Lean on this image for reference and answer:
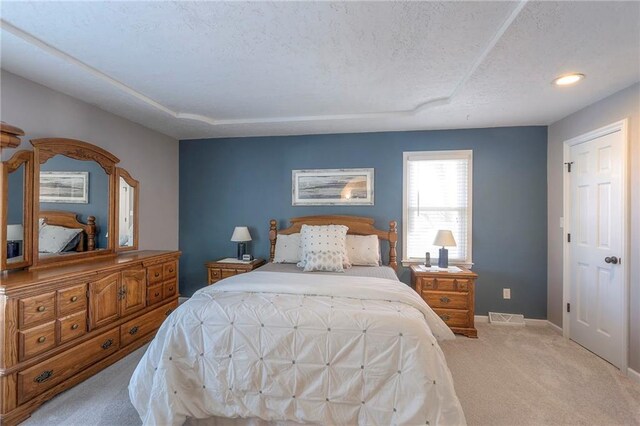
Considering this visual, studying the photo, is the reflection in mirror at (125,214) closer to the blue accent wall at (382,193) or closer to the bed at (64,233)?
the bed at (64,233)

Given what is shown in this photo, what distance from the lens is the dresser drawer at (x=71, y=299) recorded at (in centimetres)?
206

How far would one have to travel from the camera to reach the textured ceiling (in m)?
1.56

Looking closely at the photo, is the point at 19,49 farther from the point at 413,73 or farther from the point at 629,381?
the point at 629,381

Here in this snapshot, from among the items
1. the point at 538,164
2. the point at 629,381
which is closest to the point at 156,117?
the point at 538,164

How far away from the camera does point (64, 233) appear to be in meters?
2.50

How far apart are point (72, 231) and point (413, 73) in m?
3.39

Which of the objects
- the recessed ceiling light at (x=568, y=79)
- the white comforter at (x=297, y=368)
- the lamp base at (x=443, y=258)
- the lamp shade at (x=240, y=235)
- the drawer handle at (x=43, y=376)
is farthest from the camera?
the lamp shade at (x=240, y=235)

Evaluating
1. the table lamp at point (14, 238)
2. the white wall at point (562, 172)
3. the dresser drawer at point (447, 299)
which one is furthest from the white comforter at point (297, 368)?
the white wall at point (562, 172)

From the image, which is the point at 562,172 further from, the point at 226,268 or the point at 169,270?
→ the point at 169,270

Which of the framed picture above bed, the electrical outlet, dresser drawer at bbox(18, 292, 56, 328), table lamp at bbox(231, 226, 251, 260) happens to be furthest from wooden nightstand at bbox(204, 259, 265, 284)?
the electrical outlet

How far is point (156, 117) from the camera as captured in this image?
320 cm

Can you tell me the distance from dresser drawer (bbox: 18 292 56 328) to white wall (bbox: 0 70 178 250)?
115cm

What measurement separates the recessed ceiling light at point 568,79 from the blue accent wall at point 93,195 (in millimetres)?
4332

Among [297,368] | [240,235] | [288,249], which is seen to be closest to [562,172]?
[288,249]
